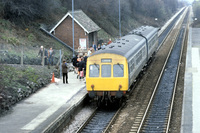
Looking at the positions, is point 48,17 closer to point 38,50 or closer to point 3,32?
point 3,32

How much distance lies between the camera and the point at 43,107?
18.4 metres

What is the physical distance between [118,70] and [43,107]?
13.2ft

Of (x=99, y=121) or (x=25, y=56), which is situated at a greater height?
(x=25, y=56)

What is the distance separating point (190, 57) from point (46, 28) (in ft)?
48.0

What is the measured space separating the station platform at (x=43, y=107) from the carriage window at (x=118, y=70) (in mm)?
2316

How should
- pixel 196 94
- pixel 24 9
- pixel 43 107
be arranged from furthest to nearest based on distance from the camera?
pixel 24 9 < pixel 196 94 < pixel 43 107

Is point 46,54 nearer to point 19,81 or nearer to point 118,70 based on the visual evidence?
point 19,81

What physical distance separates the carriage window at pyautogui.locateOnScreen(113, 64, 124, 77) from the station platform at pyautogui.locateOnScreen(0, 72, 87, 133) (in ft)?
7.60

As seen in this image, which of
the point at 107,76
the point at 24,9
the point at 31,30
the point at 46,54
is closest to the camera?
the point at 107,76

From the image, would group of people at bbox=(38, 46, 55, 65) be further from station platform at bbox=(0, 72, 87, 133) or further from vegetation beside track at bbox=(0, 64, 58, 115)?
station platform at bbox=(0, 72, 87, 133)

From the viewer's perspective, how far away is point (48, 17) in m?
43.2

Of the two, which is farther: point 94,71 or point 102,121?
point 94,71

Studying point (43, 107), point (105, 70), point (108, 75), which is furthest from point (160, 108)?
point (43, 107)

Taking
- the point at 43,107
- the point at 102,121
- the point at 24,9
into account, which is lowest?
the point at 102,121
